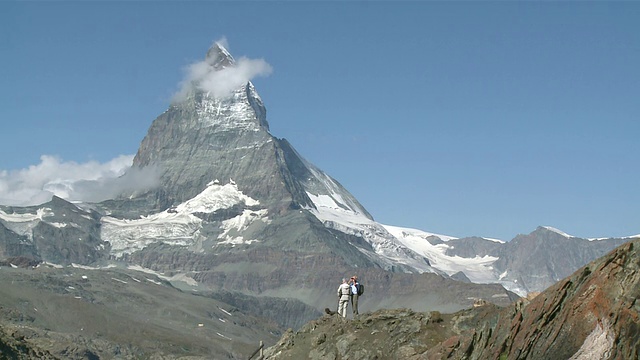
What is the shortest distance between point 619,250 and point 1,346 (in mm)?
74721

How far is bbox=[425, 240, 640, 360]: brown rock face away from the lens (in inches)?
1193

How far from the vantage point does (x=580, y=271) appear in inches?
1347

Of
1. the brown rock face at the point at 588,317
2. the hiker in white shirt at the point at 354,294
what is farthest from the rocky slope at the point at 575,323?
the hiker in white shirt at the point at 354,294

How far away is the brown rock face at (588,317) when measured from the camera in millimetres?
30297

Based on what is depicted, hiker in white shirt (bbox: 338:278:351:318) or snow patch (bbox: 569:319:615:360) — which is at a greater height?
hiker in white shirt (bbox: 338:278:351:318)

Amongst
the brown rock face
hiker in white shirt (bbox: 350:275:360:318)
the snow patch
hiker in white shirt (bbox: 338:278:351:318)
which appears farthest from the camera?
hiker in white shirt (bbox: 350:275:360:318)

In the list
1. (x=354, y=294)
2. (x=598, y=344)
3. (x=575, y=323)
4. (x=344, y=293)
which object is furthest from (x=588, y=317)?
(x=354, y=294)

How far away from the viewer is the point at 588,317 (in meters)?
31.8

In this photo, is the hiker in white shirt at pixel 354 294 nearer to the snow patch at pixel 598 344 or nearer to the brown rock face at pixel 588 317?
the brown rock face at pixel 588 317

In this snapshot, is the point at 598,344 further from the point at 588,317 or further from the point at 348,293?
the point at 348,293

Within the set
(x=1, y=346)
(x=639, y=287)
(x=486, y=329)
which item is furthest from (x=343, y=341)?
(x=1, y=346)

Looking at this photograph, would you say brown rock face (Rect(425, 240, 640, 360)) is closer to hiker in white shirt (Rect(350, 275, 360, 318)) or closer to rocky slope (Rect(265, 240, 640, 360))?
rocky slope (Rect(265, 240, 640, 360))

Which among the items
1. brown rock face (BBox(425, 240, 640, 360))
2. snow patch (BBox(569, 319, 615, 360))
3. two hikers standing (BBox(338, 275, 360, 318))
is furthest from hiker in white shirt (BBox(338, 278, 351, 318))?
snow patch (BBox(569, 319, 615, 360))

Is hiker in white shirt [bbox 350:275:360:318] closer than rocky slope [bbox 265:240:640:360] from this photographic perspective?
No
